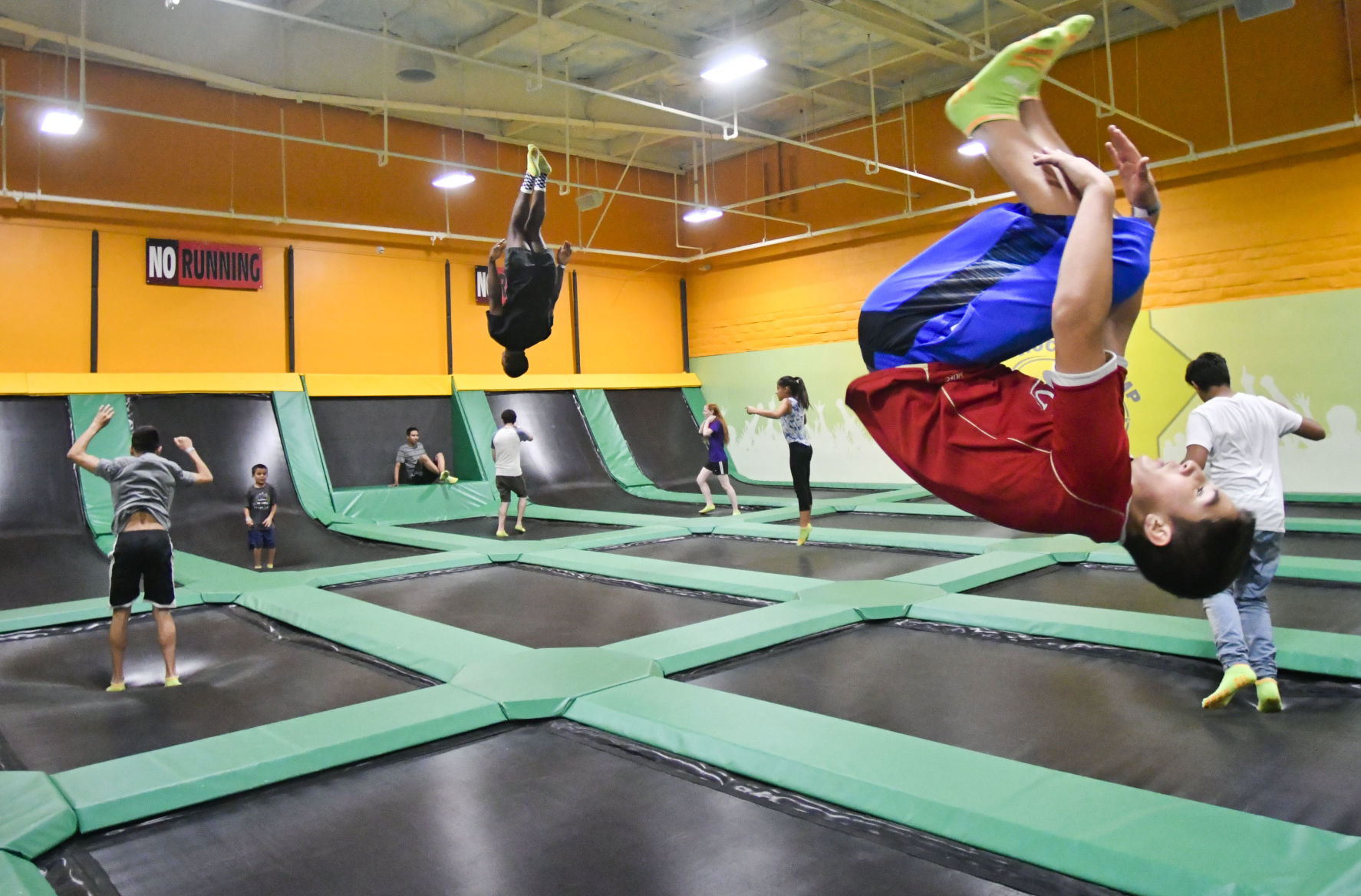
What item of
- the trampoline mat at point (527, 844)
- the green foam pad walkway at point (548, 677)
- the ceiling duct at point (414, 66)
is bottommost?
the trampoline mat at point (527, 844)

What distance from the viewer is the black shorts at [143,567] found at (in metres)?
3.68

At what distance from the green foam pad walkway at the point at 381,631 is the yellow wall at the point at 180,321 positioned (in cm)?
497

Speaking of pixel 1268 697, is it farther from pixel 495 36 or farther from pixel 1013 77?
pixel 495 36

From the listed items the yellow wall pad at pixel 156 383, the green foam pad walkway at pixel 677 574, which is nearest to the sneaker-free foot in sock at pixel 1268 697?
the green foam pad walkway at pixel 677 574

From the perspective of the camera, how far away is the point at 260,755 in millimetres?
2625

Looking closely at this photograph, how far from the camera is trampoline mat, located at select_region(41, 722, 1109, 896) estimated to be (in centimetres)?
195

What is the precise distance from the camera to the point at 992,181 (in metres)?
9.80

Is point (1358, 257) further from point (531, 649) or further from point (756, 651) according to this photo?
point (531, 649)

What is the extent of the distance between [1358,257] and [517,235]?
7440 mm

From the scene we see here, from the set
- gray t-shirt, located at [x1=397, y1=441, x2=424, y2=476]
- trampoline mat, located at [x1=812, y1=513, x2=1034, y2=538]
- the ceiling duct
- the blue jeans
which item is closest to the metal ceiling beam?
the ceiling duct

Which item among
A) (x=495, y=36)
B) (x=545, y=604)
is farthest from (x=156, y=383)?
(x=545, y=604)

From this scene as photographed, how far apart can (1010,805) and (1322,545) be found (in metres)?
5.02

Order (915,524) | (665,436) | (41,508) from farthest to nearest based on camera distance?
(665,436) → (915,524) → (41,508)

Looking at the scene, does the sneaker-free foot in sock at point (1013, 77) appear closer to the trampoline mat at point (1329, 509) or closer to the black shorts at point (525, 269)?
the black shorts at point (525, 269)
